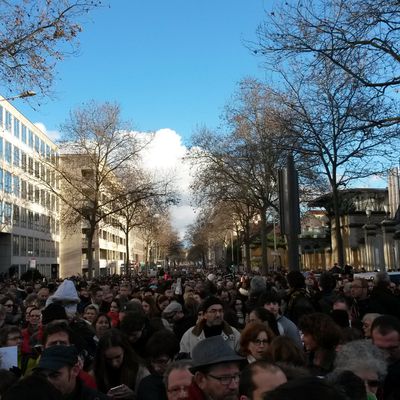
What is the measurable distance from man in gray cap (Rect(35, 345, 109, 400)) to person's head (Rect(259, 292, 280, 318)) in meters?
3.54

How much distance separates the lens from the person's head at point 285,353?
4246mm

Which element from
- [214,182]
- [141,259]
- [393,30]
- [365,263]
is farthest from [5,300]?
[141,259]

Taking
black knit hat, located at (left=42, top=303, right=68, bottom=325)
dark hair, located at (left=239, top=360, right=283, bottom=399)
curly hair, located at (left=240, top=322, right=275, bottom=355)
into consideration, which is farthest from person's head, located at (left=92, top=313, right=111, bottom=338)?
dark hair, located at (left=239, top=360, right=283, bottom=399)

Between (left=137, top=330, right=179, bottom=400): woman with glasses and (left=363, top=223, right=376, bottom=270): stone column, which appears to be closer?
(left=137, top=330, right=179, bottom=400): woman with glasses

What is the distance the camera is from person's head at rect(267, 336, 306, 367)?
425 centimetres

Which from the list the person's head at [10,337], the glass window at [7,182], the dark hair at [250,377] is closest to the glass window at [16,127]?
the glass window at [7,182]

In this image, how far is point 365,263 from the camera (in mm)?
51500

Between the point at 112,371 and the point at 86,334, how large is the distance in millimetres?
1611

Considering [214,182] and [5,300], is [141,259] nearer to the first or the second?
[214,182]

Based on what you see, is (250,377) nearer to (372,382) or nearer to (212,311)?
(372,382)

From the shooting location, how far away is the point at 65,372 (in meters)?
3.51

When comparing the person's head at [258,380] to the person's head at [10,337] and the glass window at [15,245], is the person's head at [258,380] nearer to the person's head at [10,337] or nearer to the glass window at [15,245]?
the person's head at [10,337]

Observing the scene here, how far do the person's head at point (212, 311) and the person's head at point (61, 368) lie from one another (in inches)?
124

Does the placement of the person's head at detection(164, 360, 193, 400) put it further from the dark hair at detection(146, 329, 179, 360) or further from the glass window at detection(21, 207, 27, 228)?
the glass window at detection(21, 207, 27, 228)
